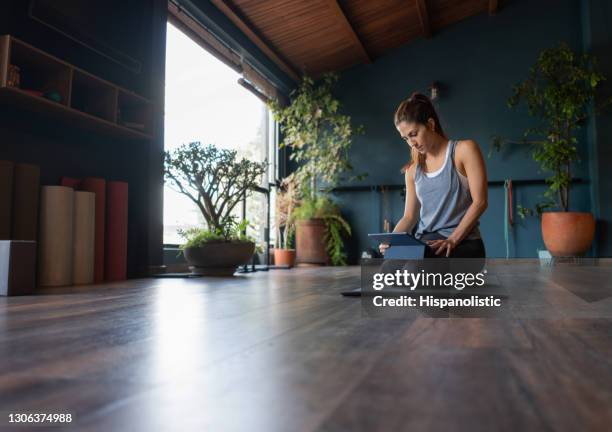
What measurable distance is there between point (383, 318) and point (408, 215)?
1.06m

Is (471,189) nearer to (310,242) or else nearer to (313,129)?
(310,242)

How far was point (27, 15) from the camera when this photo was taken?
97.1 inches

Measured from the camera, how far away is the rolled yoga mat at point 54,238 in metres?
2.28

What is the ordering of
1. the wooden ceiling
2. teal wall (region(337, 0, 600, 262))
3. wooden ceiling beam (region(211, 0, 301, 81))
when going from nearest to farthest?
1. wooden ceiling beam (region(211, 0, 301, 81))
2. the wooden ceiling
3. teal wall (region(337, 0, 600, 262))

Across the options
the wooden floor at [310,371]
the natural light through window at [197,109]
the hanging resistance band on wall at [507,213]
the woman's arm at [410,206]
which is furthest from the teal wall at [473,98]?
the wooden floor at [310,371]

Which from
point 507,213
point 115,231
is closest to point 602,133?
point 507,213

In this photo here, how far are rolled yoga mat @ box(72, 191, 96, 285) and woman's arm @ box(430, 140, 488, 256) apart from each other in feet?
5.71

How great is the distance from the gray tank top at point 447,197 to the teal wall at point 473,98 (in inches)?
171

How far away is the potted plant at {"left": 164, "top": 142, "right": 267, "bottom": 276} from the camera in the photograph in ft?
10.1

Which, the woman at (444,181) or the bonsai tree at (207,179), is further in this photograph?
the bonsai tree at (207,179)

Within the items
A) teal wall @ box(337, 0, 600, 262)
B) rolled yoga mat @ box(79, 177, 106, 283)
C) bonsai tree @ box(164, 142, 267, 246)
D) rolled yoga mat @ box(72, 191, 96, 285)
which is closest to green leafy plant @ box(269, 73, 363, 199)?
teal wall @ box(337, 0, 600, 262)

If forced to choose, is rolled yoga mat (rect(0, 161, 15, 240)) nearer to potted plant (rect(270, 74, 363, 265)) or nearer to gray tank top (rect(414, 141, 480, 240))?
gray tank top (rect(414, 141, 480, 240))

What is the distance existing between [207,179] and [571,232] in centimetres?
378

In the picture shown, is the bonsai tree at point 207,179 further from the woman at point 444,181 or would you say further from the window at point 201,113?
the woman at point 444,181
